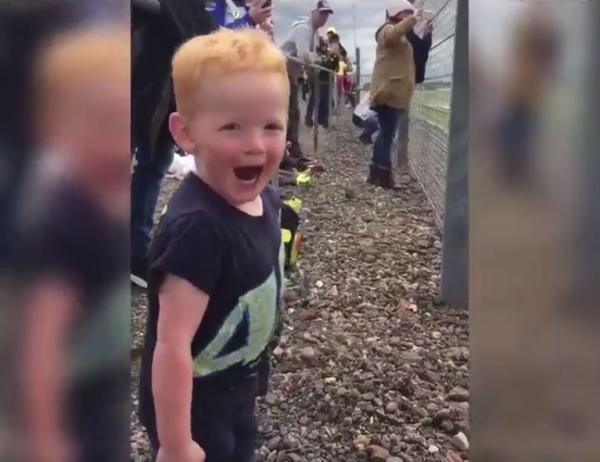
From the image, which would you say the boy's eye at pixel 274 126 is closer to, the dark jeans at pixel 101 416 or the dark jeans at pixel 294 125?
the dark jeans at pixel 101 416

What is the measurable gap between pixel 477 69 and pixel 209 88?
38 cm

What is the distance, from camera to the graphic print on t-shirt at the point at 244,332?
3.43ft

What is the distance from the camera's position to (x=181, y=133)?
1005 millimetres

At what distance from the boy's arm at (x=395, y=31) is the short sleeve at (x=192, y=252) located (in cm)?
281

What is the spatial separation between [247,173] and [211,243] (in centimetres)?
9

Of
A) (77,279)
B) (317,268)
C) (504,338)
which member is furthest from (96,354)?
(317,268)

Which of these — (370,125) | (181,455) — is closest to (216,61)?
(181,455)

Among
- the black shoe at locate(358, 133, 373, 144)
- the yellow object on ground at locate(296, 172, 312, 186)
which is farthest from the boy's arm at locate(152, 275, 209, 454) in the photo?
the black shoe at locate(358, 133, 373, 144)

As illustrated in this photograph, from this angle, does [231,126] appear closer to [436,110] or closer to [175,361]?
[175,361]

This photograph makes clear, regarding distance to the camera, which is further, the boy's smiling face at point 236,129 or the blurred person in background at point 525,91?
the boy's smiling face at point 236,129

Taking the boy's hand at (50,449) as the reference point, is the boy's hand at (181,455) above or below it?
below

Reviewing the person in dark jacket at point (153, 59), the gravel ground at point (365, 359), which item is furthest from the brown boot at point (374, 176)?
the person in dark jacket at point (153, 59)

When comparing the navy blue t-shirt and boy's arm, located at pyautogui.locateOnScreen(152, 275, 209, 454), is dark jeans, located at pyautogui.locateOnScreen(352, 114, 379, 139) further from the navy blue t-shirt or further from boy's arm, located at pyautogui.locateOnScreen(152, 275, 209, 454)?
boy's arm, located at pyautogui.locateOnScreen(152, 275, 209, 454)

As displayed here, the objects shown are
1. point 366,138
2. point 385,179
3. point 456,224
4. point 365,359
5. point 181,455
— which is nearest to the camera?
point 181,455
